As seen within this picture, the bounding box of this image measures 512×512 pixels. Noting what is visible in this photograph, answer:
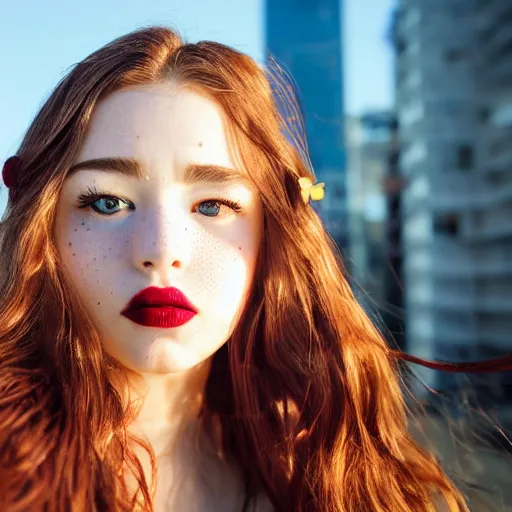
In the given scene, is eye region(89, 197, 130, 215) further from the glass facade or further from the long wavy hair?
the glass facade

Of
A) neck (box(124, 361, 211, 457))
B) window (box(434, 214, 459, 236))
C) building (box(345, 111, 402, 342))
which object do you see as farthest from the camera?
window (box(434, 214, 459, 236))

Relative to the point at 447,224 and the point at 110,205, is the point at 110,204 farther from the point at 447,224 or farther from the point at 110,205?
the point at 447,224

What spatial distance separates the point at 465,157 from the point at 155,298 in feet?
9.06

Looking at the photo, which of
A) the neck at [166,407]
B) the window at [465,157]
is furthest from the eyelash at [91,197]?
the window at [465,157]

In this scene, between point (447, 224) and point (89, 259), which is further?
point (447, 224)

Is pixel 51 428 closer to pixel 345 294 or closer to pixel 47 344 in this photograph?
pixel 47 344

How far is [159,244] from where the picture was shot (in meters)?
0.70

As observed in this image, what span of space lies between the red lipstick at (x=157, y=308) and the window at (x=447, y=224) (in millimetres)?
2438

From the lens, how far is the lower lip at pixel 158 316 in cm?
71

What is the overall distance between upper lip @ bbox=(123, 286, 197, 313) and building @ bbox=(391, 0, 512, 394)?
7.09 feet

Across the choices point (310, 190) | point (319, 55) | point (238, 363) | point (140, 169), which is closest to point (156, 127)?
point (140, 169)

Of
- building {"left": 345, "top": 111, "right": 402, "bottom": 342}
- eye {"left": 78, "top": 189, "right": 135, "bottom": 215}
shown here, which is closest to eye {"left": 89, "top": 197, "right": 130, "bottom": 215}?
eye {"left": 78, "top": 189, "right": 135, "bottom": 215}

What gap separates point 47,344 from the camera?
2.47 ft

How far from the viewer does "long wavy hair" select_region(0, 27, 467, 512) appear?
0.70 m
